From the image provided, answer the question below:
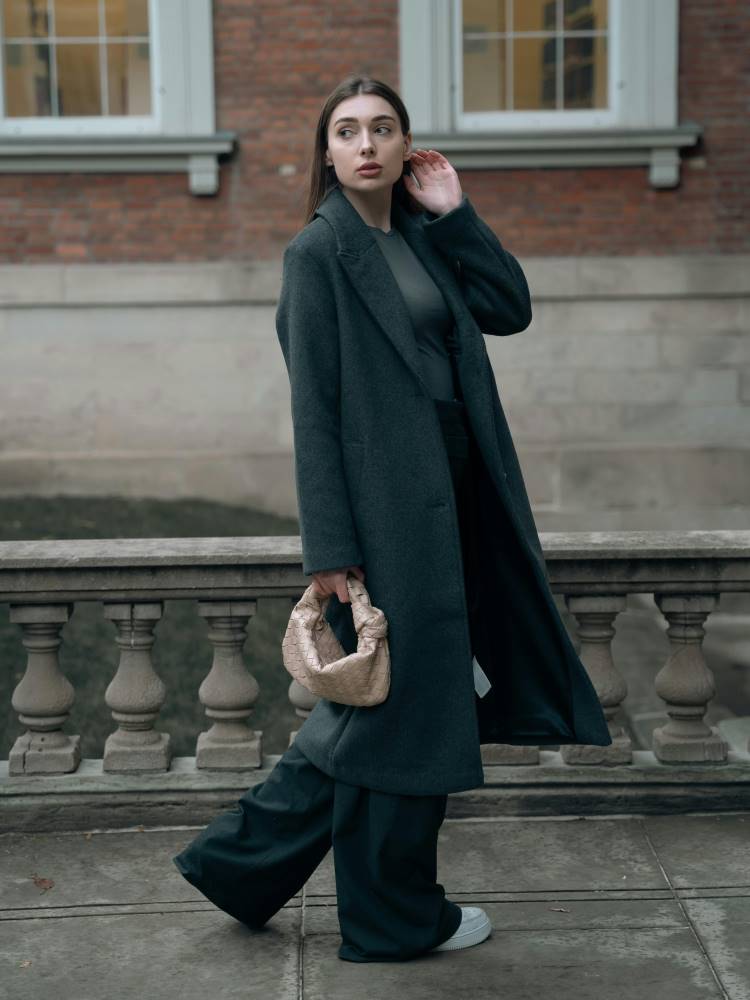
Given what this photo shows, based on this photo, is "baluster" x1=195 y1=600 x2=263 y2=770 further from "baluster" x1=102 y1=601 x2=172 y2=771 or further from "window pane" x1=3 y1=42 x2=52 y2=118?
"window pane" x1=3 y1=42 x2=52 y2=118

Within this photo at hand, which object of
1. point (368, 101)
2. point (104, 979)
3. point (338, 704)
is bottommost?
point (104, 979)

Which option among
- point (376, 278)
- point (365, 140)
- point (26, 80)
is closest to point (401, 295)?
point (376, 278)

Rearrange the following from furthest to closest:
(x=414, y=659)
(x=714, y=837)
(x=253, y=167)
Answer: (x=253, y=167), (x=714, y=837), (x=414, y=659)

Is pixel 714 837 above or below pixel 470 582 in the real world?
below

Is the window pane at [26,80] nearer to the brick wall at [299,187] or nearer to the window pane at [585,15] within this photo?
the brick wall at [299,187]

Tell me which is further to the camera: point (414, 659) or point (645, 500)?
point (645, 500)

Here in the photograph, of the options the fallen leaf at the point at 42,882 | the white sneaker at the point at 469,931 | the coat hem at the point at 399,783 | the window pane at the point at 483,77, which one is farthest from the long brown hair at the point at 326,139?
the window pane at the point at 483,77

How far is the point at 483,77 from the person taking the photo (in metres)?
10.5

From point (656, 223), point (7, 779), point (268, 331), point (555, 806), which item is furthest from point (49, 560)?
point (656, 223)

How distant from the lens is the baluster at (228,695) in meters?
4.16

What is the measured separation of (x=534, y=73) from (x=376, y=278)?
783 cm

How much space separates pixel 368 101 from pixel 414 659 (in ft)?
3.96

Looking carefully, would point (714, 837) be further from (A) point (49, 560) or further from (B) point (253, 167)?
(B) point (253, 167)

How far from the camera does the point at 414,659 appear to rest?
126 inches
